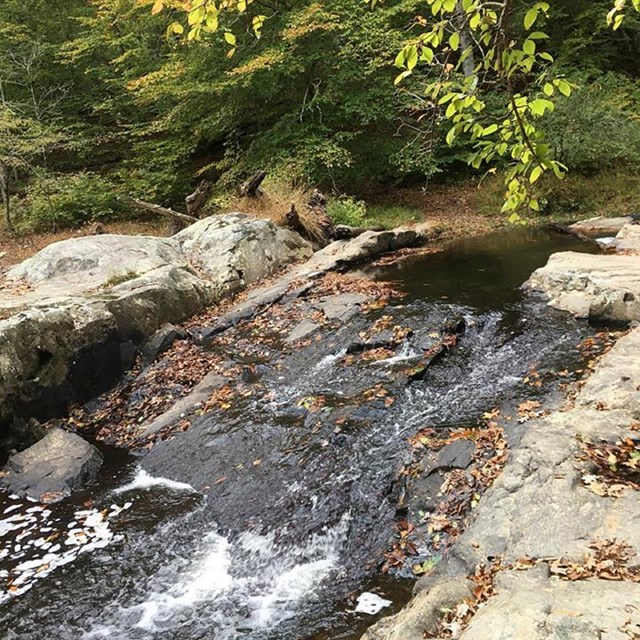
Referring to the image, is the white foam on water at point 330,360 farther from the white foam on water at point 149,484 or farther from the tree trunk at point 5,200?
the tree trunk at point 5,200

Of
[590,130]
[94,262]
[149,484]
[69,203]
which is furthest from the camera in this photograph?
[69,203]

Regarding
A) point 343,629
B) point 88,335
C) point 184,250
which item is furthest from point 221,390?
point 184,250

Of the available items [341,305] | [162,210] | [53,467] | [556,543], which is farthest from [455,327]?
[162,210]

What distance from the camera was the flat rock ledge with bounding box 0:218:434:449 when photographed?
7.18 metres

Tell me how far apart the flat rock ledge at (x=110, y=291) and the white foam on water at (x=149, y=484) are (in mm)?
1924

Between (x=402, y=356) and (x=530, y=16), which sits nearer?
(x=530, y=16)

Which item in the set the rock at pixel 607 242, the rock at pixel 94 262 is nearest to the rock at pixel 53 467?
the rock at pixel 94 262

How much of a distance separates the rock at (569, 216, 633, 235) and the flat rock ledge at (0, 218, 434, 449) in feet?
13.0

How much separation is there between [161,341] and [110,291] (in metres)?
1.26

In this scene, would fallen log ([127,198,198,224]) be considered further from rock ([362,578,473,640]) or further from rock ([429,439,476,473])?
rock ([362,578,473,640])

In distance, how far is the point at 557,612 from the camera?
8.46 feet

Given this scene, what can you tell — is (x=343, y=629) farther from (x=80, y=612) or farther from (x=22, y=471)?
(x=22, y=471)

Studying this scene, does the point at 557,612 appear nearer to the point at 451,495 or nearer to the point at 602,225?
the point at 451,495

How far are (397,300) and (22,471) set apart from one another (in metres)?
5.94
